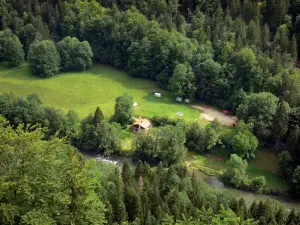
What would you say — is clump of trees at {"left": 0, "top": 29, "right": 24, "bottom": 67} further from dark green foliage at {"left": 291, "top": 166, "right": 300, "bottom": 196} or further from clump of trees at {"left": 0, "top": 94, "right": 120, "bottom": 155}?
dark green foliage at {"left": 291, "top": 166, "right": 300, "bottom": 196}

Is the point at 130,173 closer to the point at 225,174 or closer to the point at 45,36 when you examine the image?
the point at 225,174

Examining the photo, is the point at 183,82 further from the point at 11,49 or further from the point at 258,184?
the point at 11,49

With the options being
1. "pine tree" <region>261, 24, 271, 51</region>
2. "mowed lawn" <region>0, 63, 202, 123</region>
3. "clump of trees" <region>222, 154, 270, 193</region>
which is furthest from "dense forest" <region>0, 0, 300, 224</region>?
"mowed lawn" <region>0, 63, 202, 123</region>

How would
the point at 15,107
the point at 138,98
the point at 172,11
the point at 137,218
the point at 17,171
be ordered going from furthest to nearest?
1. the point at 172,11
2. the point at 138,98
3. the point at 15,107
4. the point at 137,218
5. the point at 17,171

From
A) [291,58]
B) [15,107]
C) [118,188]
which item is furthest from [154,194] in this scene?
[291,58]

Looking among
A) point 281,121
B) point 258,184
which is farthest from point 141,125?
point 281,121

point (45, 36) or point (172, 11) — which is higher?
point (172, 11)

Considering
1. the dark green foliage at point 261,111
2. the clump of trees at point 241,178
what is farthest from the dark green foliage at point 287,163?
the dark green foliage at point 261,111
